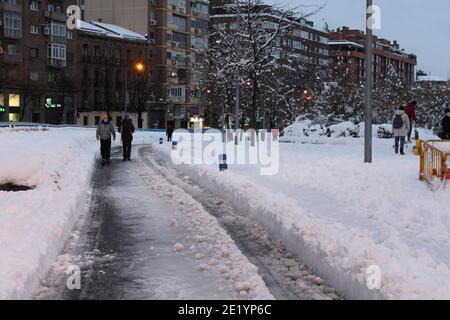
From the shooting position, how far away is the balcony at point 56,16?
70375 mm

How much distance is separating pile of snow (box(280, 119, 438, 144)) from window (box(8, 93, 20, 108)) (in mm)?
36492

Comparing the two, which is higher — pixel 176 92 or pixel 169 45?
pixel 169 45

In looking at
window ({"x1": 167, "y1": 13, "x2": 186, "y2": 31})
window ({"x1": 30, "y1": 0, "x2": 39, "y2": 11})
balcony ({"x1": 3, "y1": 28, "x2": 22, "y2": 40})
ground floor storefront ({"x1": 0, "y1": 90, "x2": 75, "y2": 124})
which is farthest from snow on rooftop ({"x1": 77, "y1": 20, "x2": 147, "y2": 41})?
balcony ({"x1": 3, "y1": 28, "x2": 22, "y2": 40})

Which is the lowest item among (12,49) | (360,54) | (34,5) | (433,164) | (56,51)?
(433,164)

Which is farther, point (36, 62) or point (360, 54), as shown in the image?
point (360, 54)

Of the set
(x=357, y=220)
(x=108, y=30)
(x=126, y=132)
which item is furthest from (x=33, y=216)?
(x=108, y=30)

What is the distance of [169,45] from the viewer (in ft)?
291

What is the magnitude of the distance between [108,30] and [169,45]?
10864 mm

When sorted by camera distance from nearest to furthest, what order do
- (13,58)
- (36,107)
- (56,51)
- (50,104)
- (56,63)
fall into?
(13,58), (50,104), (36,107), (56,63), (56,51)

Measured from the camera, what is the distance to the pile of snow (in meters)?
32.8

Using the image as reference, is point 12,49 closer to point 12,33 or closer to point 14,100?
point 12,33

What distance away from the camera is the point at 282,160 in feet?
70.3
